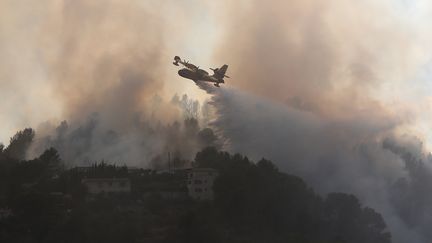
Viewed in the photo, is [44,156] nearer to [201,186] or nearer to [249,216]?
[201,186]

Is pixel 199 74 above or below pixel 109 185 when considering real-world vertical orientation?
above

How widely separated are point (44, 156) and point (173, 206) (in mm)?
25252

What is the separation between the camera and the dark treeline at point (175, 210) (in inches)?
2844

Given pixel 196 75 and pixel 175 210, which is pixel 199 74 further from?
pixel 175 210

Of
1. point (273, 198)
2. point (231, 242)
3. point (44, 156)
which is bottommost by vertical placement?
point (231, 242)

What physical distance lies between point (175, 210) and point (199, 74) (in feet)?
82.0

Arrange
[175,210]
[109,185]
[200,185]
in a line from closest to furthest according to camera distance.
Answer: [175,210], [109,185], [200,185]

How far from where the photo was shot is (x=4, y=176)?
8594 cm

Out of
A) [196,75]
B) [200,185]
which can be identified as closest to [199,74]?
[196,75]

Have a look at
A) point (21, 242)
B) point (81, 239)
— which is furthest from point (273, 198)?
point (21, 242)

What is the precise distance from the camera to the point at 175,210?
91438 mm

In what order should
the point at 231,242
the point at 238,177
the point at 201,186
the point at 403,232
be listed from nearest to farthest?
the point at 231,242 → the point at 238,177 → the point at 201,186 → the point at 403,232

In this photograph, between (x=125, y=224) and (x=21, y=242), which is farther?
(x=125, y=224)

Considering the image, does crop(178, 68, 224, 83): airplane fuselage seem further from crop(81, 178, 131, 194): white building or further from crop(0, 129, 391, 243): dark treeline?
crop(81, 178, 131, 194): white building
